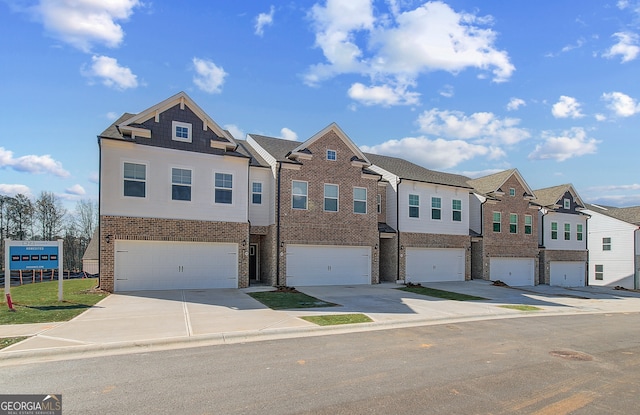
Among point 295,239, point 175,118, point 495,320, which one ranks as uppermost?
point 175,118

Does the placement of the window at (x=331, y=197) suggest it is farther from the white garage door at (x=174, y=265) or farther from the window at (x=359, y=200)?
the white garage door at (x=174, y=265)

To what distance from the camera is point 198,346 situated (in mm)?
8445

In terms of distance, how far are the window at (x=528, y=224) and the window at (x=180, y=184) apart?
81.3 ft

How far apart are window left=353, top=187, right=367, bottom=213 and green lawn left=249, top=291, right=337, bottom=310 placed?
6.87 metres

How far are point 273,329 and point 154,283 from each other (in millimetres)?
9745

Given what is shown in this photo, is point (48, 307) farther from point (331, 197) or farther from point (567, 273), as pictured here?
point (567, 273)

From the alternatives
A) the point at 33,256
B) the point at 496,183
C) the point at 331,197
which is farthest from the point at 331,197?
the point at 496,183

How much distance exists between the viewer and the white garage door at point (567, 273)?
31961 millimetres

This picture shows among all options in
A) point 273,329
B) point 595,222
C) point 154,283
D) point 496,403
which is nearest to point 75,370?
point 273,329

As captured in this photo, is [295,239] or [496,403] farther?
[295,239]

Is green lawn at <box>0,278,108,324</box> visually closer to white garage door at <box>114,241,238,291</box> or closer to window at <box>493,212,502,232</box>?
white garage door at <box>114,241,238,291</box>

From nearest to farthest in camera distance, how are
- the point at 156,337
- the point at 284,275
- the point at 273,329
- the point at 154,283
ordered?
1. the point at 156,337
2. the point at 273,329
3. the point at 154,283
4. the point at 284,275

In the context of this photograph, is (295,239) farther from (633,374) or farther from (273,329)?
(633,374)

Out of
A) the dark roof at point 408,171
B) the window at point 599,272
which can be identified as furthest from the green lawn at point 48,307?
the window at point 599,272
